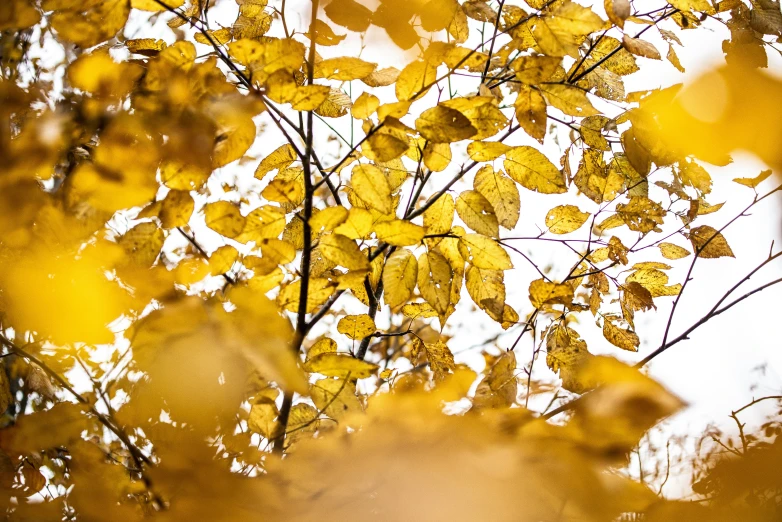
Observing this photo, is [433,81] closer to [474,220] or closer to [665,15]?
[474,220]

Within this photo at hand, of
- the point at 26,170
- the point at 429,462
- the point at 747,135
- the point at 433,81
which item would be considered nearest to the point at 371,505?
the point at 429,462

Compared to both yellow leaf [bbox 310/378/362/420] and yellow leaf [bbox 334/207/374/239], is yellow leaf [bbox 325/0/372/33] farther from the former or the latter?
yellow leaf [bbox 310/378/362/420]

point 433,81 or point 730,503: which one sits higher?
point 433,81

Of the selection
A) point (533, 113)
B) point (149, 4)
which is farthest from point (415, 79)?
point (149, 4)

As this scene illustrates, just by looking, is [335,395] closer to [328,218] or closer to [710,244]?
[328,218]

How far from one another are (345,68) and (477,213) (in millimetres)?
275

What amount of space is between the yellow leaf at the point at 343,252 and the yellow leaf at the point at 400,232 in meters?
0.04

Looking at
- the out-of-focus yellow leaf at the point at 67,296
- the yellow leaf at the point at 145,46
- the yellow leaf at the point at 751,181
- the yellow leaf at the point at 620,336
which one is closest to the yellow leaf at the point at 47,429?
the out-of-focus yellow leaf at the point at 67,296

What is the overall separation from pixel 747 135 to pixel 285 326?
2.68 feet

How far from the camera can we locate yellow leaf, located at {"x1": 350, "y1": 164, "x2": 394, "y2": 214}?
0.62 meters

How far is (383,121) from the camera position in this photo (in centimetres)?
58

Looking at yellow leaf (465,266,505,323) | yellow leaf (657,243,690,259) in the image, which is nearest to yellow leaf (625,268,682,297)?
yellow leaf (657,243,690,259)

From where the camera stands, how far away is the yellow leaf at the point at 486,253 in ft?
2.22

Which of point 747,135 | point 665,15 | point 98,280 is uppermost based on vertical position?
point 665,15
